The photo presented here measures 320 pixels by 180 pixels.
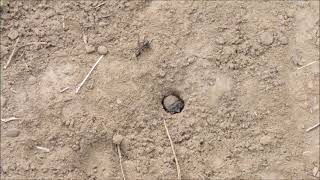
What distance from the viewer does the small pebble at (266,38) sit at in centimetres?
270

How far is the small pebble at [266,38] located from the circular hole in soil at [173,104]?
0.47m

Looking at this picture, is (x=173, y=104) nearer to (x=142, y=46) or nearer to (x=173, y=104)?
(x=173, y=104)

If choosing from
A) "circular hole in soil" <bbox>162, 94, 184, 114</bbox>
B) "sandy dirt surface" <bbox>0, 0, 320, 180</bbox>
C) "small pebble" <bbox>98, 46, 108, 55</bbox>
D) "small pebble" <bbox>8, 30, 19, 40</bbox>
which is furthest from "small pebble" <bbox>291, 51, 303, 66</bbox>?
"small pebble" <bbox>8, 30, 19, 40</bbox>

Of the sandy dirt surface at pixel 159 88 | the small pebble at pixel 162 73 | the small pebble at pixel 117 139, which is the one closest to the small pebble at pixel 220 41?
the sandy dirt surface at pixel 159 88

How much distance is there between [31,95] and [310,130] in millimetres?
1283

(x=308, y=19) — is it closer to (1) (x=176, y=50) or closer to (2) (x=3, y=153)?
(1) (x=176, y=50)

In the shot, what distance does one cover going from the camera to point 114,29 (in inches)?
108

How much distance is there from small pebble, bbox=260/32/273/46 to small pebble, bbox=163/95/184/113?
1.57 ft

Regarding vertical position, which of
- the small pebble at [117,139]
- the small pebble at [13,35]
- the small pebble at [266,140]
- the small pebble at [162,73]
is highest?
the small pebble at [13,35]

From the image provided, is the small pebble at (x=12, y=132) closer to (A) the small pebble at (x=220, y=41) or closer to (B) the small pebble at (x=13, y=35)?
(B) the small pebble at (x=13, y=35)

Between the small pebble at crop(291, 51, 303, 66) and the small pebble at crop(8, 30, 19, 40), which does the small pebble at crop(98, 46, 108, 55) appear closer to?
the small pebble at crop(8, 30, 19, 40)

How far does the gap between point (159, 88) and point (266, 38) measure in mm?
554

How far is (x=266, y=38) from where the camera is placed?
2.71 meters

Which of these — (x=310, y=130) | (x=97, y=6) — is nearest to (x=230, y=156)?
(x=310, y=130)
